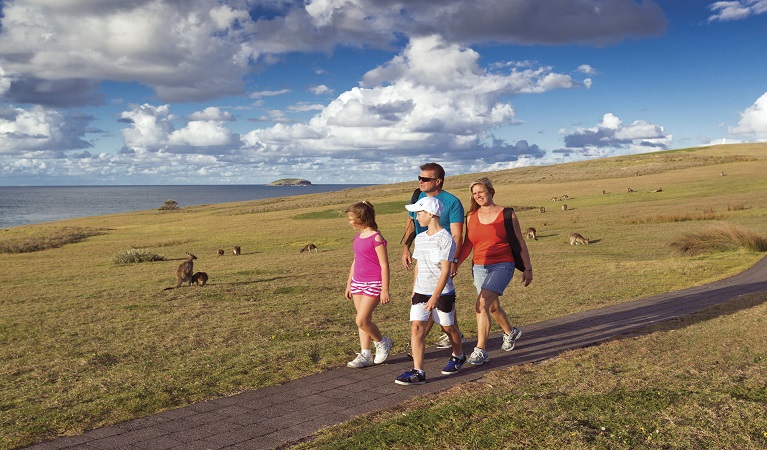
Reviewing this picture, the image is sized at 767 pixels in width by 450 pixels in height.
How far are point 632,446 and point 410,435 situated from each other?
5.41ft

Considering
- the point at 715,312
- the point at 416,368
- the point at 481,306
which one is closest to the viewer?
the point at 416,368

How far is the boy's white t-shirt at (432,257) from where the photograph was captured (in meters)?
6.75

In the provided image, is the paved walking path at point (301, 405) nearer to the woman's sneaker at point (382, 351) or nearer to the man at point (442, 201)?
the woman's sneaker at point (382, 351)

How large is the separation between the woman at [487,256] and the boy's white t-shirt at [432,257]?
2.43 ft

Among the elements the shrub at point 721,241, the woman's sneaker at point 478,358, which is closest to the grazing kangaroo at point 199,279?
the woman's sneaker at point 478,358

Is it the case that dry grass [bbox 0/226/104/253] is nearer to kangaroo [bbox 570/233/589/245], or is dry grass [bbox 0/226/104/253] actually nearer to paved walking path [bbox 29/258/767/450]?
kangaroo [bbox 570/233/589/245]

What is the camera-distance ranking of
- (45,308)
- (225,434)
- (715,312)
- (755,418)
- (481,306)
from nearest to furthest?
(755,418) → (225,434) → (481,306) → (715,312) → (45,308)

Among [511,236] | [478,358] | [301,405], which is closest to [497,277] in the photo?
[511,236]

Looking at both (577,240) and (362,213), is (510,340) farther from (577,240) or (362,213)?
(577,240)

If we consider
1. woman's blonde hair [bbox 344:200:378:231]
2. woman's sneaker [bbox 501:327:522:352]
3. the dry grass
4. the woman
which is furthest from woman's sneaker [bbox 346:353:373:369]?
the dry grass

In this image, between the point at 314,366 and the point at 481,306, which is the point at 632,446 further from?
the point at 314,366

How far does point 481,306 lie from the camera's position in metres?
7.57

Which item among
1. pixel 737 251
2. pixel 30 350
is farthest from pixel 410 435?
pixel 737 251

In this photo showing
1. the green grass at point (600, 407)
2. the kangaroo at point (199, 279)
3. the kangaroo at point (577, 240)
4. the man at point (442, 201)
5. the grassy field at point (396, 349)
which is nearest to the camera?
the green grass at point (600, 407)
